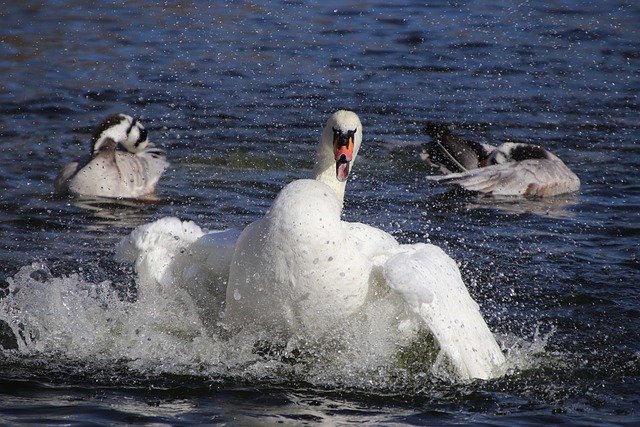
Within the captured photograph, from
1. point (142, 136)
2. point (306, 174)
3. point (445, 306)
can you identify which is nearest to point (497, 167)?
point (306, 174)

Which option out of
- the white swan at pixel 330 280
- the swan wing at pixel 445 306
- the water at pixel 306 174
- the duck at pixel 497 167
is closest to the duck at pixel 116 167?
the water at pixel 306 174

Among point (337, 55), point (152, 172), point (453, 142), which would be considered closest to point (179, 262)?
point (152, 172)

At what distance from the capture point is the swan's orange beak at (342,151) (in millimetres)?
6129

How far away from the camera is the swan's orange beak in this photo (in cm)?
613

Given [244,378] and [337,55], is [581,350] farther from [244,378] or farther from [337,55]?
[337,55]

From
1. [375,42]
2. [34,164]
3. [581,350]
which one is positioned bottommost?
[581,350]

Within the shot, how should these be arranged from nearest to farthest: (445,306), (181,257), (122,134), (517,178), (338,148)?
1. (445,306)
2. (181,257)
3. (338,148)
4. (517,178)
5. (122,134)

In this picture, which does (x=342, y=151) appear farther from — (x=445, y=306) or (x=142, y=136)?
(x=142, y=136)

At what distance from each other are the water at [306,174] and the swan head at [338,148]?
115 centimetres

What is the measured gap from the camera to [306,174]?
11.1 m

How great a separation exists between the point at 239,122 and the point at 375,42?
4.74 m

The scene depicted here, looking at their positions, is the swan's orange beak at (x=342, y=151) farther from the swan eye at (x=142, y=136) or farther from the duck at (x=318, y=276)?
the swan eye at (x=142, y=136)

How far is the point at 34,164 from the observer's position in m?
11.6

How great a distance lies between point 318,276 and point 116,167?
638 cm
